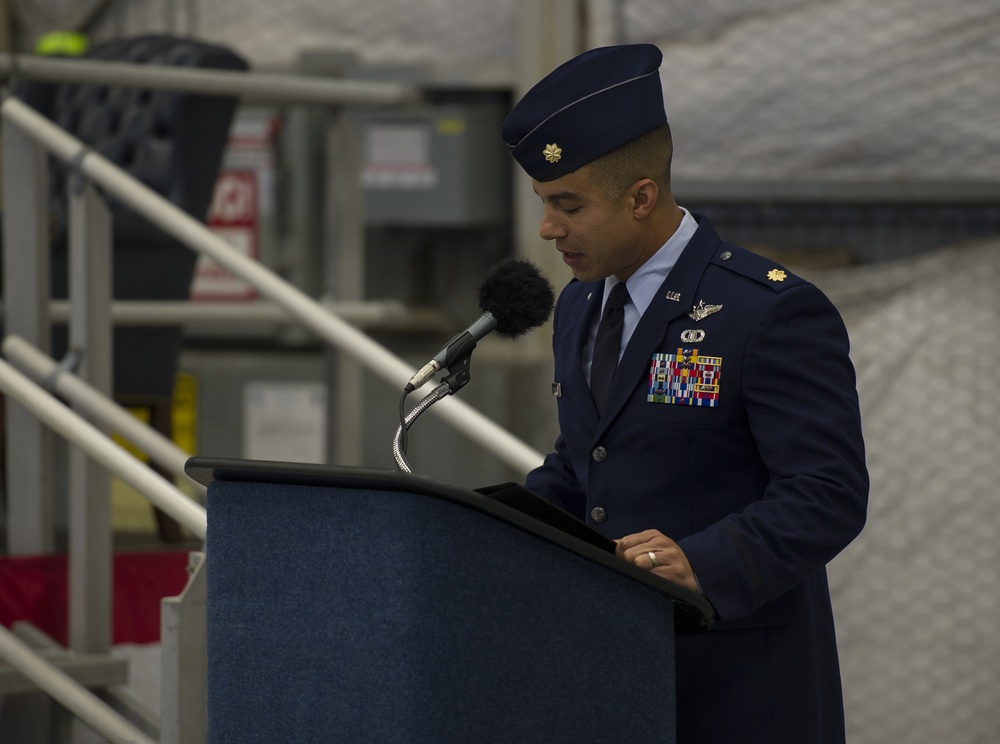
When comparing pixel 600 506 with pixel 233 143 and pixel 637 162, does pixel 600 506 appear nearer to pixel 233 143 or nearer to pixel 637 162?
pixel 637 162

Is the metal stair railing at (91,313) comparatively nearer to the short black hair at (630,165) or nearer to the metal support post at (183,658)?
the metal support post at (183,658)

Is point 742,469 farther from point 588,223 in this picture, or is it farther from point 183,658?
point 183,658

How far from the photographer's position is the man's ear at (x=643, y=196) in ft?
3.89

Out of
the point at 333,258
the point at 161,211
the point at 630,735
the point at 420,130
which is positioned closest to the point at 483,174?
the point at 420,130

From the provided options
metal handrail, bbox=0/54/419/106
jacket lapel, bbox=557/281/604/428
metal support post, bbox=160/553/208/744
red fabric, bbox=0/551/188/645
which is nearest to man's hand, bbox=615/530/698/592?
jacket lapel, bbox=557/281/604/428

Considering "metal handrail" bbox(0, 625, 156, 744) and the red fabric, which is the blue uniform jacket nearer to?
"metal handrail" bbox(0, 625, 156, 744)

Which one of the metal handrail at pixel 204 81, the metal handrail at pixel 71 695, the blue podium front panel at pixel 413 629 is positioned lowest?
the metal handrail at pixel 71 695

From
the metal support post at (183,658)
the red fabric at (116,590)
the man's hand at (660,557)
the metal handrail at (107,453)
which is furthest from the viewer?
the red fabric at (116,590)

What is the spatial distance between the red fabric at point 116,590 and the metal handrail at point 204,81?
0.78 meters

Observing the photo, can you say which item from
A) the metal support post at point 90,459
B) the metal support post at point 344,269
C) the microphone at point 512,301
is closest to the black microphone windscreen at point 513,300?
the microphone at point 512,301

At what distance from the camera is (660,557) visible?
1042mm

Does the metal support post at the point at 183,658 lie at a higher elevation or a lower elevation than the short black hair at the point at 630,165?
lower

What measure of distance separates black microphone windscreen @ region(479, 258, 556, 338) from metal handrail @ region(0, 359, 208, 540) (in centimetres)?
65

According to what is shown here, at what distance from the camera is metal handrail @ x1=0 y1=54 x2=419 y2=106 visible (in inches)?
92.4
